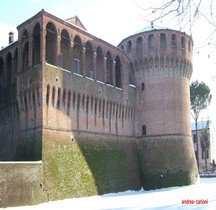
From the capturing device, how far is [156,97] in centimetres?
2764

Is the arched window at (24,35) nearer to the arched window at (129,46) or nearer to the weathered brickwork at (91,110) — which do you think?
the weathered brickwork at (91,110)

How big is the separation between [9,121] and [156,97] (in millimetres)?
11378

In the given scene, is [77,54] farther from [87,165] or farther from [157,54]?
[87,165]

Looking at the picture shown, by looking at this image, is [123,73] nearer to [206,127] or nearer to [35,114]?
[35,114]

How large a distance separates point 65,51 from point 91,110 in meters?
4.31

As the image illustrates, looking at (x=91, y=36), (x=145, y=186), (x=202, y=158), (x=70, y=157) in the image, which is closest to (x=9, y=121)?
(x=70, y=157)

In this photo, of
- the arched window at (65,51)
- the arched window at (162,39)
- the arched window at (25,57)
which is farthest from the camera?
the arched window at (162,39)

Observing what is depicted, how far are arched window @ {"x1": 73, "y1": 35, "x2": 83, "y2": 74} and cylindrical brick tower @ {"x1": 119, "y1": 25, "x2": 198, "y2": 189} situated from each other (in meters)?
6.25

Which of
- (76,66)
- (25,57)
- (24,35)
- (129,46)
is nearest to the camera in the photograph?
(24,35)

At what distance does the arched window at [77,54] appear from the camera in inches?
918

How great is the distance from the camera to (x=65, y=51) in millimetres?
23375

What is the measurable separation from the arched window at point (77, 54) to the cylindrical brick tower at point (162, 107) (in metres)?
6.25

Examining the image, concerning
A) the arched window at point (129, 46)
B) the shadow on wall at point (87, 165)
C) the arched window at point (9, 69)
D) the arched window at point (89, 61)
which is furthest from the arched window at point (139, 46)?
the arched window at point (9, 69)

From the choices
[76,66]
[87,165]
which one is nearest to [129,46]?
[76,66]
